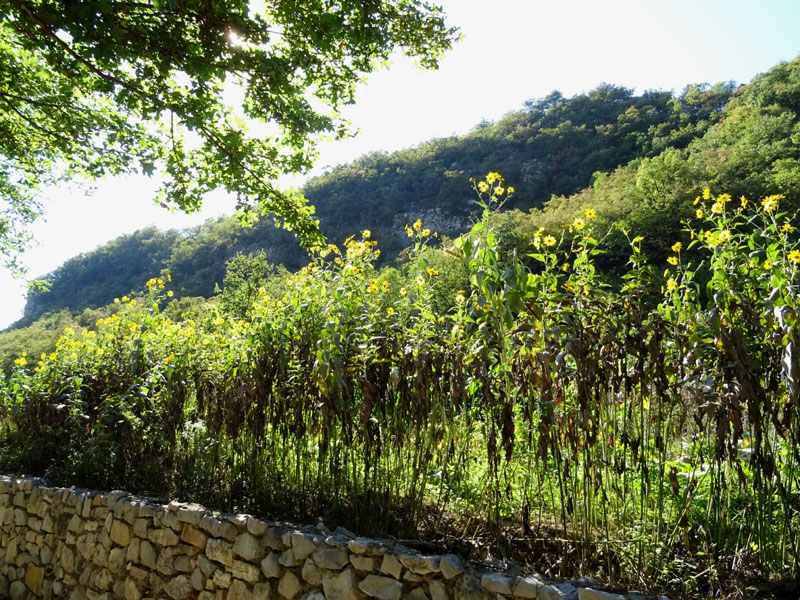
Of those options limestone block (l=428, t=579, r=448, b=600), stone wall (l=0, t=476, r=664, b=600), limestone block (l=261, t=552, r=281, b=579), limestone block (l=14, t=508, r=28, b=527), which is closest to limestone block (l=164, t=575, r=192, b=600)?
stone wall (l=0, t=476, r=664, b=600)

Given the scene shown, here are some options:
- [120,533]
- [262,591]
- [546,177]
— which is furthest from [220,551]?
[546,177]

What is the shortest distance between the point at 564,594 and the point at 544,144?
41398mm

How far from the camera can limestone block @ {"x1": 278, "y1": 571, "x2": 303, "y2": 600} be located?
248 cm

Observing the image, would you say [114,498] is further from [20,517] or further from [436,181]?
[436,181]

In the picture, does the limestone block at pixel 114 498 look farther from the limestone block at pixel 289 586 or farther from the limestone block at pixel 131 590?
the limestone block at pixel 289 586

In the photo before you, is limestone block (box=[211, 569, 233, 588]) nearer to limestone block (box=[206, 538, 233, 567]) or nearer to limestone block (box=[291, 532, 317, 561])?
limestone block (box=[206, 538, 233, 567])

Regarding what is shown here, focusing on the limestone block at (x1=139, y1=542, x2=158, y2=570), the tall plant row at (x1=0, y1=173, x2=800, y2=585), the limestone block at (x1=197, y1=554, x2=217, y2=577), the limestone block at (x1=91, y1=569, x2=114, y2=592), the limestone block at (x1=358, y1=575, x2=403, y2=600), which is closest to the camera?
the tall plant row at (x1=0, y1=173, x2=800, y2=585)

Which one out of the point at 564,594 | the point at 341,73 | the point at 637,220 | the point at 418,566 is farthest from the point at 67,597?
the point at 637,220

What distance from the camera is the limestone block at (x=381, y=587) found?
2.18 m

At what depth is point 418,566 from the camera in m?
2.12

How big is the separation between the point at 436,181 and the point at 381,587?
41261 mm

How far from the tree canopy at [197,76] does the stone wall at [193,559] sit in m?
3.12

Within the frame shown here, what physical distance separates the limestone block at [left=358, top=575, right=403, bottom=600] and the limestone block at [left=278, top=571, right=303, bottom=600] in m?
0.40

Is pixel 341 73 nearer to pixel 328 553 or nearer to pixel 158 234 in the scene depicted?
pixel 328 553
